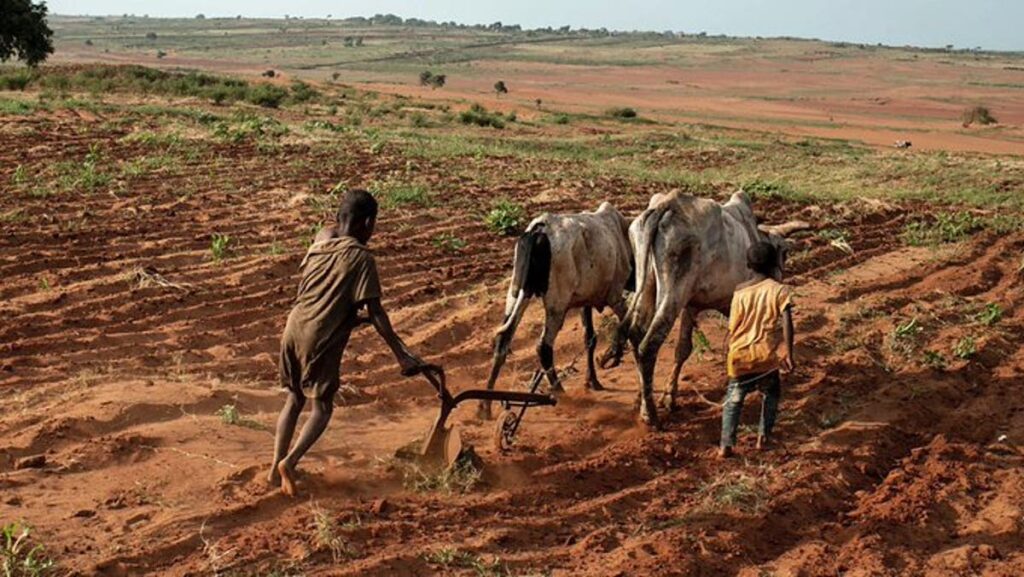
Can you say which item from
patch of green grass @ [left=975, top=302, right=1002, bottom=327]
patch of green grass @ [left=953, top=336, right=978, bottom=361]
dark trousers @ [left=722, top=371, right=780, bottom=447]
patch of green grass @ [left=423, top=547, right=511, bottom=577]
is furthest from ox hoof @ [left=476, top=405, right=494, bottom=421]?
patch of green grass @ [left=975, top=302, right=1002, bottom=327]

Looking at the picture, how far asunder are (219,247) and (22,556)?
6.90 meters

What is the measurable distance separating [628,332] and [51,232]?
8039 mm

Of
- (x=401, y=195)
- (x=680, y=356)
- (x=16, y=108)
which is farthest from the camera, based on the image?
(x=16, y=108)

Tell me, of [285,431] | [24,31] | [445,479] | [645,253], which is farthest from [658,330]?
[24,31]

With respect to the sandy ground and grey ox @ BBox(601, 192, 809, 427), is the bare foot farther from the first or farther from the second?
the sandy ground

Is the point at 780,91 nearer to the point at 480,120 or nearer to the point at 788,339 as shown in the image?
the point at 480,120

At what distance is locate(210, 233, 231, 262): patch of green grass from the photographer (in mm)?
11758

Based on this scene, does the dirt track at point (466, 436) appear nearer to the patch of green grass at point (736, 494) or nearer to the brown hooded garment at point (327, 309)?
the patch of green grass at point (736, 494)

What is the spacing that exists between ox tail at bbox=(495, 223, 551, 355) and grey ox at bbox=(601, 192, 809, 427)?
0.71 meters

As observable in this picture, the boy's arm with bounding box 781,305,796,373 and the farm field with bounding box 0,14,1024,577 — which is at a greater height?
the boy's arm with bounding box 781,305,796,373

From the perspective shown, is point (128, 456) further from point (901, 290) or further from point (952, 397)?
point (901, 290)

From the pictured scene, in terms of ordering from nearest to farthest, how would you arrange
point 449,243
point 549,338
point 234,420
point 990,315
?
point 234,420, point 549,338, point 990,315, point 449,243

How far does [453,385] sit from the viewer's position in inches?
349

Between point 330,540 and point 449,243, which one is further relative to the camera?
point 449,243
